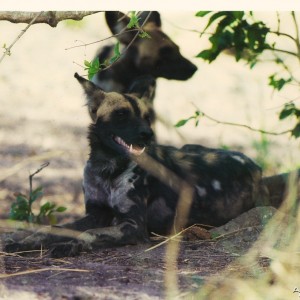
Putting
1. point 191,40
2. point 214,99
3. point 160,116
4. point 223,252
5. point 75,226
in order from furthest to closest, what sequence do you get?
point 214,99, point 160,116, point 191,40, point 75,226, point 223,252

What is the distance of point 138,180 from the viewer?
416cm

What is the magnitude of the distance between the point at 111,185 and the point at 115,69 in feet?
6.67

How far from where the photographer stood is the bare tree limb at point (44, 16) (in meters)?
3.46

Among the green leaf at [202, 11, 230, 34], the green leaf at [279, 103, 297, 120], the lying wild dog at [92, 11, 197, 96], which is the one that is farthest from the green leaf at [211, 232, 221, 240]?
the lying wild dog at [92, 11, 197, 96]

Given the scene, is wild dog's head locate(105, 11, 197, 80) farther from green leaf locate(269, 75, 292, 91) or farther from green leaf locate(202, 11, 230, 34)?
green leaf locate(202, 11, 230, 34)

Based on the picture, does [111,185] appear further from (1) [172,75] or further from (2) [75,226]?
(1) [172,75]

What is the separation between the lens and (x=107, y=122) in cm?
425

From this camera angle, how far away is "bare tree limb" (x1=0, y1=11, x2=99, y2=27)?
3461 mm

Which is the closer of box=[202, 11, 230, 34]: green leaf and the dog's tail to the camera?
box=[202, 11, 230, 34]: green leaf

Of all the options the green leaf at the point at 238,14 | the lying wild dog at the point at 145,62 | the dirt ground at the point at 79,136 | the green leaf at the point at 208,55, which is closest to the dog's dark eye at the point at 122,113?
the dirt ground at the point at 79,136

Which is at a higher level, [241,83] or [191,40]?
[191,40]

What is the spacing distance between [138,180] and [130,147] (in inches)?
7.0

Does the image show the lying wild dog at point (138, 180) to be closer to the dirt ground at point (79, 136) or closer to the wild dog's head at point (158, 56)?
the dirt ground at point (79, 136)

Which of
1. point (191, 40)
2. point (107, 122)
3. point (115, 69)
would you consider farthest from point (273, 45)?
point (115, 69)
